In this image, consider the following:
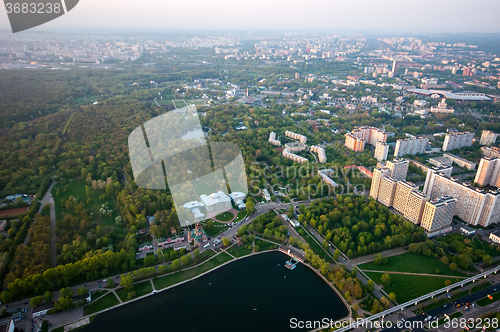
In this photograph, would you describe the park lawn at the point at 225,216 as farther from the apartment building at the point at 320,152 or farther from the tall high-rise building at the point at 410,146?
the tall high-rise building at the point at 410,146

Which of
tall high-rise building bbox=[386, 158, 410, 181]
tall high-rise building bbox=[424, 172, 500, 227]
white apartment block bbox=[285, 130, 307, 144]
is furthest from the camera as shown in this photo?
white apartment block bbox=[285, 130, 307, 144]

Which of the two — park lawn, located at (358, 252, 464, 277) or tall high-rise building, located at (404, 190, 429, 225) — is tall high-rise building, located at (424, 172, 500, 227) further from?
park lawn, located at (358, 252, 464, 277)

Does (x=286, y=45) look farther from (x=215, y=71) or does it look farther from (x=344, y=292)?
(x=344, y=292)

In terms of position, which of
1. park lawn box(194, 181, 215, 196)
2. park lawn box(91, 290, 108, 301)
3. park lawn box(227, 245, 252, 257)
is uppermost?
park lawn box(194, 181, 215, 196)

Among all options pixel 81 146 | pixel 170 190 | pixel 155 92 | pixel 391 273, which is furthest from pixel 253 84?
pixel 391 273

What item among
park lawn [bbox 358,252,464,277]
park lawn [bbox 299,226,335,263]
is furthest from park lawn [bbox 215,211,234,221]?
park lawn [bbox 358,252,464,277]

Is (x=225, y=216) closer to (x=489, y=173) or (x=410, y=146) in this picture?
(x=489, y=173)
